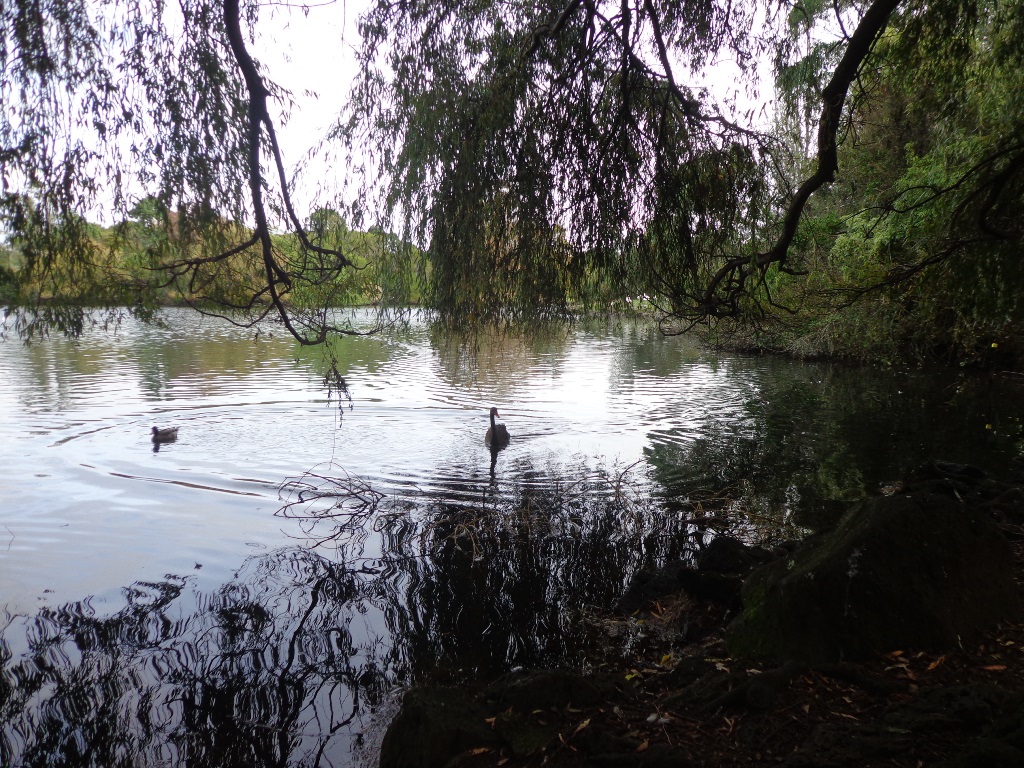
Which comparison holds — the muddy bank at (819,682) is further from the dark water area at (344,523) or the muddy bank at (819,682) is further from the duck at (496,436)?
the duck at (496,436)

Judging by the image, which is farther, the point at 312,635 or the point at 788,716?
the point at 312,635

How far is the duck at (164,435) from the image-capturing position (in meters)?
10.1

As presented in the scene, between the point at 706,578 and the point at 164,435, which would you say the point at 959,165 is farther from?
the point at 164,435

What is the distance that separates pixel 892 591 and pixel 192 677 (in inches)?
154

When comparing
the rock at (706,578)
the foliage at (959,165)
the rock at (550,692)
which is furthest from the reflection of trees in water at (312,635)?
the foliage at (959,165)

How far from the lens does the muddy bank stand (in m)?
2.79

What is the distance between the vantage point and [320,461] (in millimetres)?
9328

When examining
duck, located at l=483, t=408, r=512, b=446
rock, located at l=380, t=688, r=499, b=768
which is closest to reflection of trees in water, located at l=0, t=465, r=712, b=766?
rock, located at l=380, t=688, r=499, b=768

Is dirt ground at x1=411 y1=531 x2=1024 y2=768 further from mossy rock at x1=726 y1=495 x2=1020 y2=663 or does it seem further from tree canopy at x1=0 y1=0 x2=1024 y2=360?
tree canopy at x1=0 y1=0 x2=1024 y2=360

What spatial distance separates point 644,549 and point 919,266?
11.1 feet

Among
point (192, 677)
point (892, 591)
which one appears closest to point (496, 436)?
point (192, 677)

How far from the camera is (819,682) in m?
3.33

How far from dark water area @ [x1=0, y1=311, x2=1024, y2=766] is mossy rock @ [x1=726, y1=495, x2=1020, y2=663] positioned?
112 centimetres

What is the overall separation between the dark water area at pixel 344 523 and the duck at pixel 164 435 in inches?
6.1
